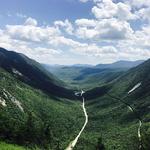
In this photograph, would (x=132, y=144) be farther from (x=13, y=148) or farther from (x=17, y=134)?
(x=13, y=148)

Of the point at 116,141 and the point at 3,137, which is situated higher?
the point at 3,137

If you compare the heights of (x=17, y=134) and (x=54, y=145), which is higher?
(x=17, y=134)

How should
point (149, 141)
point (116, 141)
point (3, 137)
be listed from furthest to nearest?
1. point (116, 141)
2. point (149, 141)
3. point (3, 137)

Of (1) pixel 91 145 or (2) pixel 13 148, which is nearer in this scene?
(2) pixel 13 148

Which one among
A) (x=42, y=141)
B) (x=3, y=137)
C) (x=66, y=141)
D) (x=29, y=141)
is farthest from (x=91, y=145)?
(x=3, y=137)

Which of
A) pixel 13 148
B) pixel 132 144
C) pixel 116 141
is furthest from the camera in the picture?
pixel 116 141

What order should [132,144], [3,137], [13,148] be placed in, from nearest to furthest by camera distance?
[13,148] < [3,137] < [132,144]

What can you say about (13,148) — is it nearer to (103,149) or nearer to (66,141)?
(103,149)

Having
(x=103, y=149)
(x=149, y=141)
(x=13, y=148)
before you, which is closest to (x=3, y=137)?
(x=13, y=148)

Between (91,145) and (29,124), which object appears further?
(91,145)
